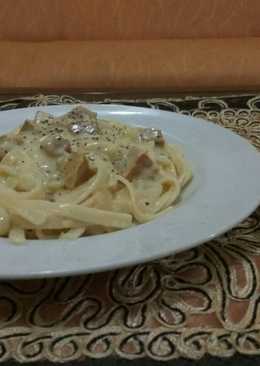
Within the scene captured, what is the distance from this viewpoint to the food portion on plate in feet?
3.24

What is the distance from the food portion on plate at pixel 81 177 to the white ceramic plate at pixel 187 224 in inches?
2.0

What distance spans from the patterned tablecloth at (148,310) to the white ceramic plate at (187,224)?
0.23ft

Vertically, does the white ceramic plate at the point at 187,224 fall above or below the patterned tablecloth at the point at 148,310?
above

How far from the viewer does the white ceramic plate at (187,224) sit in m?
0.81

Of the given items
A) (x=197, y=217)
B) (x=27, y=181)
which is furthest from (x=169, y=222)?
(x=27, y=181)

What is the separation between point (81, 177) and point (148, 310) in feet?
1.06

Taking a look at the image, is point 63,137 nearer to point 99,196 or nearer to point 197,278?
point 99,196

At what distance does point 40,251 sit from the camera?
845 mm

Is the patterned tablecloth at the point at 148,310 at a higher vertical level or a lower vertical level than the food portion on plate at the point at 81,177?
lower

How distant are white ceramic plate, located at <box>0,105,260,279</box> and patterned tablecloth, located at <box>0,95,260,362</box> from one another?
7cm

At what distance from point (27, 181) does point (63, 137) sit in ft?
0.38

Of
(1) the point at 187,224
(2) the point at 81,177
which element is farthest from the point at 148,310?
(2) the point at 81,177

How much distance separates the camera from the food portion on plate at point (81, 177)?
3.24ft

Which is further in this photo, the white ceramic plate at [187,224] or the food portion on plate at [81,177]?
the food portion on plate at [81,177]
